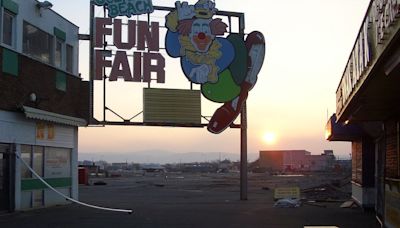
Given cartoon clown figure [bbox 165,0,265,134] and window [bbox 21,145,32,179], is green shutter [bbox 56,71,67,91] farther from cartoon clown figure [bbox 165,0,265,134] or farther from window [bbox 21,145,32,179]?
cartoon clown figure [bbox 165,0,265,134]

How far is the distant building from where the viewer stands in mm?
112812

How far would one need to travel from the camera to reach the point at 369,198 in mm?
21562

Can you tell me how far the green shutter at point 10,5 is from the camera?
2023 cm

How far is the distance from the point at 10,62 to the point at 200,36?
33.7 feet

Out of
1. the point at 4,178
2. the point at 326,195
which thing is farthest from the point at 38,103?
the point at 326,195

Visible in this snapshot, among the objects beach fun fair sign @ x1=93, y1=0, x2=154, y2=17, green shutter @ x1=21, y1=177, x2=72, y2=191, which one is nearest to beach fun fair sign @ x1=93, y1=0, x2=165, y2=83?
beach fun fair sign @ x1=93, y1=0, x2=154, y2=17

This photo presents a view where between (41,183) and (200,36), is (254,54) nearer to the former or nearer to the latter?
(200,36)

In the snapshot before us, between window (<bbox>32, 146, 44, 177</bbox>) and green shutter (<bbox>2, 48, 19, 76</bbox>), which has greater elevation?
green shutter (<bbox>2, 48, 19, 76</bbox>)

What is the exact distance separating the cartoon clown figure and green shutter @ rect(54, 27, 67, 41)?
4.86 meters

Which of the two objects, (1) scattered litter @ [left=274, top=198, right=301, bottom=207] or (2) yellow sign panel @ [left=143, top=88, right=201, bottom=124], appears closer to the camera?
(1) scattered litter @ [left=274, top=198, right=301, bottom=207]

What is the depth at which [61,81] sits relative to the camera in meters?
24.8

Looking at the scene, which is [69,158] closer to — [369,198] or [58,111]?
[58,111]

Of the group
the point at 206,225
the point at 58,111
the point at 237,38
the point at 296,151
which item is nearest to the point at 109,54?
the point at 58,111

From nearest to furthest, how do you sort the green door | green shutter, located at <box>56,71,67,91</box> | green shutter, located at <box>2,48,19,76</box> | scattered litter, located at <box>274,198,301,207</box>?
green shutter, located at <box>2,48,19,76</box>, the green door, scattered litter, located at <box>274,198,301,207</box>, green shutter, located at <box>56,71,67,91</box>
